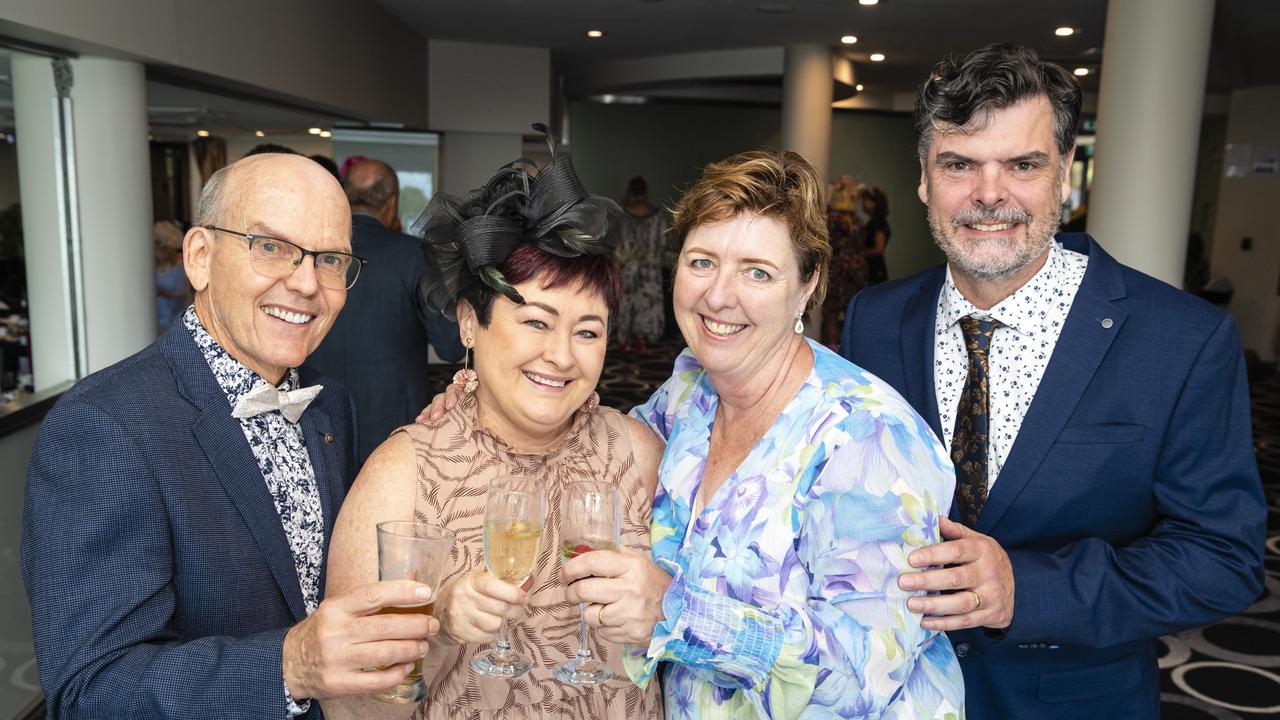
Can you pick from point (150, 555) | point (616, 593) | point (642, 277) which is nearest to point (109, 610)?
point (150, 555)

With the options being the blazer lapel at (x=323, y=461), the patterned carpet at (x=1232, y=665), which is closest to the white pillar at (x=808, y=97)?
the patterned carpet at (x=1232, y=665)

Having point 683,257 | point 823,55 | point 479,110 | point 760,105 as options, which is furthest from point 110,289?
point 760,105

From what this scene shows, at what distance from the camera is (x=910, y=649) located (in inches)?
63.4

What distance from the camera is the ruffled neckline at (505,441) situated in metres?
1.92

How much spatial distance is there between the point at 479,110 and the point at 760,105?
6082mm

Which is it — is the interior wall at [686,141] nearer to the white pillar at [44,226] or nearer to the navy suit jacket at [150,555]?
the white pillar at [44,226]

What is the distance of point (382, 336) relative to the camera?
451cm

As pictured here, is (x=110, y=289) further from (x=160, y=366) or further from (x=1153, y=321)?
(x=1153, y=321)

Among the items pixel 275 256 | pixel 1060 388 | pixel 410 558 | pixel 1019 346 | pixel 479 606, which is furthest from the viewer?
pixel 1019 346

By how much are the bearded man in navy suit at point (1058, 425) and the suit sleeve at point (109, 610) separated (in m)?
1.19

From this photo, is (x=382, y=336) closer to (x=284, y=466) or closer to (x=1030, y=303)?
(x=284, y=466)

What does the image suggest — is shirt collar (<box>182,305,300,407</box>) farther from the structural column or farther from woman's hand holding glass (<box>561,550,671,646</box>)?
the structural column

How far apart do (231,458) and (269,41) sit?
5.76 metres

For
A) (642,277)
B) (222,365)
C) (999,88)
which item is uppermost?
(999,88)
